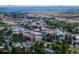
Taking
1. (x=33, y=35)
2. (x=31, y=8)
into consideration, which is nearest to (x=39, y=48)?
(x=33, y=35)

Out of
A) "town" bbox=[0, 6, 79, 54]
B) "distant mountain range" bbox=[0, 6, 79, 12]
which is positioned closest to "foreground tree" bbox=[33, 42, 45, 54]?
"town" bbox=[0, 6, 79, 54]

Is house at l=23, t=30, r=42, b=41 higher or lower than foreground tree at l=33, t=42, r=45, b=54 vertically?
higher

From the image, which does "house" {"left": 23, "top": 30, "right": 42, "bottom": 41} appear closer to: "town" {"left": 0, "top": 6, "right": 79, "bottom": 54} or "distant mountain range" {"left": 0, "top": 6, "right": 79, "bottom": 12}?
"town" {"left": 0, "top": 6, "right": 79, "bottom": 54}

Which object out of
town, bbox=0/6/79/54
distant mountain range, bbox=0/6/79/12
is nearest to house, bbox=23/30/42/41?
town, bbox=0/6/79/54

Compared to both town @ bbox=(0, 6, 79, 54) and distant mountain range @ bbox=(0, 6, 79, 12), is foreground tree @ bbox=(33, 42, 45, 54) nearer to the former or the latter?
town @ bbox=(0, 6, 79, 54)

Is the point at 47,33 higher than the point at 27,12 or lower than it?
lower

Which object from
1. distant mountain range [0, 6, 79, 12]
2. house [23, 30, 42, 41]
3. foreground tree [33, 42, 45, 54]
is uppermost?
distant mountain range [0, 6, 79, 12]
